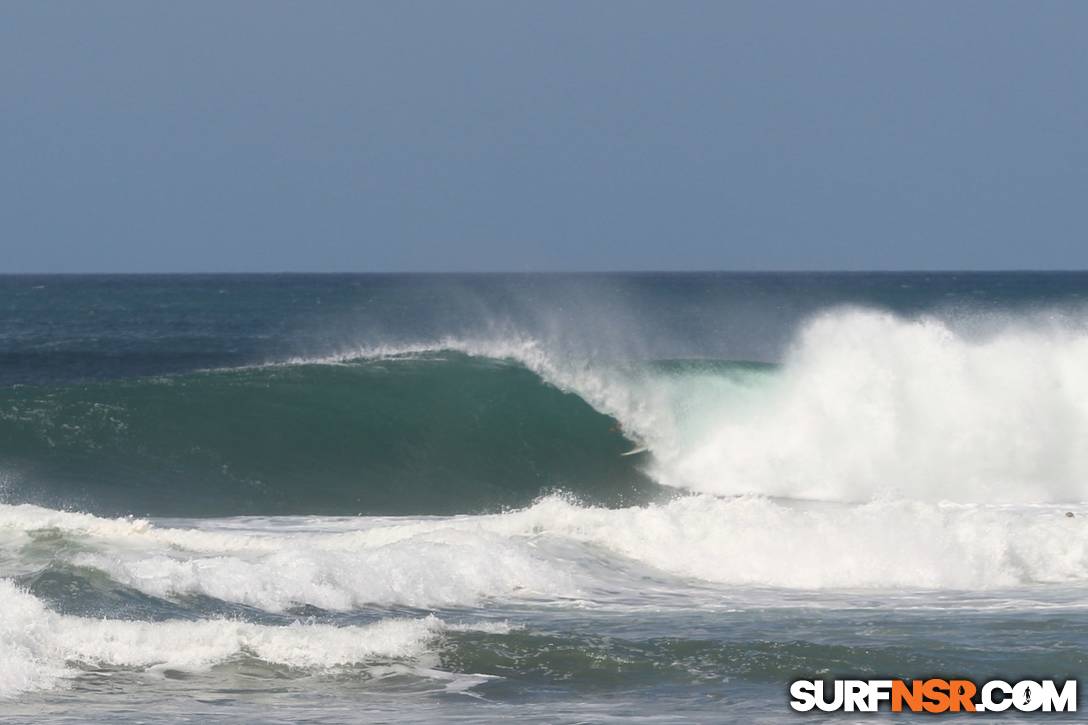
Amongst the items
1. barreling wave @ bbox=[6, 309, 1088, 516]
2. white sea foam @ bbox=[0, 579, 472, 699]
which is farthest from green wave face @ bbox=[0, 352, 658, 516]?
white sea foam @ bbox=[0, 579, 472, 699]

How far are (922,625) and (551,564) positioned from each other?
3874mm

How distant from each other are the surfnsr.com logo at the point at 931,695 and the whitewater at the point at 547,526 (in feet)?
1.00

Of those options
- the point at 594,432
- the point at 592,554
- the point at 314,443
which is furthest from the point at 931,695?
the point at 314,443

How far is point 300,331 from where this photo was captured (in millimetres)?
66250

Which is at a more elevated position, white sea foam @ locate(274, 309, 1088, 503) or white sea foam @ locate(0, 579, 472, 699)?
white sea foam @ locate(274, 309, 1088, 503)

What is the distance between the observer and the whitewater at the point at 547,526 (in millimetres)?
10992

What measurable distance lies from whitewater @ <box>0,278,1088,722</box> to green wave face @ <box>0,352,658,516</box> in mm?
72

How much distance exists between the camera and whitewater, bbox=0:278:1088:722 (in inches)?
433

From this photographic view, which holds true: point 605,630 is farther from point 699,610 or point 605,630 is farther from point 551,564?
point 551,564

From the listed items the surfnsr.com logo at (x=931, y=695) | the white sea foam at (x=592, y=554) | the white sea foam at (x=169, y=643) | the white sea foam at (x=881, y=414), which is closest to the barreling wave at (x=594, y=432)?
the white sea foam at (x=881, y=414)

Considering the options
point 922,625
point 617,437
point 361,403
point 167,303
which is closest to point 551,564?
point 922,625

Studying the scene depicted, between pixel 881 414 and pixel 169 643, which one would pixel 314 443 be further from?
pixel 169 643

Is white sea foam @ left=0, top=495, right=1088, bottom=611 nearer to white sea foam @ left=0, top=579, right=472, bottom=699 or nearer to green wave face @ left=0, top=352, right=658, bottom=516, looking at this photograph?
white sea foam @ left=0, top=579, right=472, bottom=699

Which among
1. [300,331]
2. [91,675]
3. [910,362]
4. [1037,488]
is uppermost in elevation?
[300,331]
